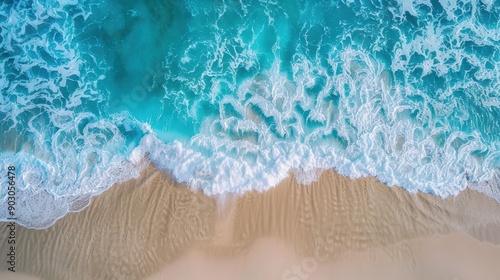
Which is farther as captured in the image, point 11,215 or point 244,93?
point 244,93

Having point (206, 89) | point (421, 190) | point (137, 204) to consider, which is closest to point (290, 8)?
point (206, 89)

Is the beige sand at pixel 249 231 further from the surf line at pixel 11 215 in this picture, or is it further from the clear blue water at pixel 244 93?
the clear blue water at pixel 244 93

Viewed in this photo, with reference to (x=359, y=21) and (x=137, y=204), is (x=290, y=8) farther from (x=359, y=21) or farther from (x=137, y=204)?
(x=137, y=204)

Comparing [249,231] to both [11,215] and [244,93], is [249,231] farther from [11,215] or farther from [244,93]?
[11,215]

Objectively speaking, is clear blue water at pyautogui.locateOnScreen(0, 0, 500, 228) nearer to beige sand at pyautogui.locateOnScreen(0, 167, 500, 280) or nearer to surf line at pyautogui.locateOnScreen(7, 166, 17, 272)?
surf line at pyautogui.locateOnScreen(7, 166, 17, 272)

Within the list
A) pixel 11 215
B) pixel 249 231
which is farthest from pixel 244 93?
pixel 11 215
